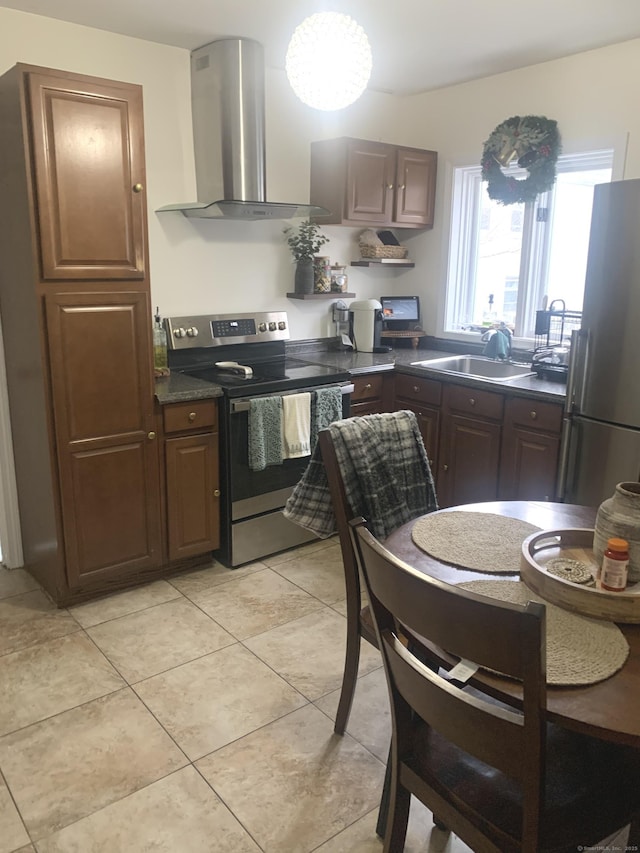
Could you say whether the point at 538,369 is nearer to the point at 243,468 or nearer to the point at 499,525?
the point at 243,468

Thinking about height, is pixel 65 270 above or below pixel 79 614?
above

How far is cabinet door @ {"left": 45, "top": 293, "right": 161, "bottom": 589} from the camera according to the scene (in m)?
2.59

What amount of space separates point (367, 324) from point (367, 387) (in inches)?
22.1

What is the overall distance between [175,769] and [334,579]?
1332 mm

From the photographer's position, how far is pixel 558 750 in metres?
1.39

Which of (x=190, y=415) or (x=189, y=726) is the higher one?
(x=190, y=415)

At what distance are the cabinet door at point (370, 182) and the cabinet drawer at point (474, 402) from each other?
3.81 ft

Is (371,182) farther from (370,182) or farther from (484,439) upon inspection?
(484,439)

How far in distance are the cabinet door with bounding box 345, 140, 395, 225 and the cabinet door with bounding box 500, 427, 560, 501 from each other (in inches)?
60.7

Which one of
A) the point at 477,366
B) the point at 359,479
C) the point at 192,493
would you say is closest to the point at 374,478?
the point at 359,479

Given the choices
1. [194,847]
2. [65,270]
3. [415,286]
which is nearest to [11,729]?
[194,847]

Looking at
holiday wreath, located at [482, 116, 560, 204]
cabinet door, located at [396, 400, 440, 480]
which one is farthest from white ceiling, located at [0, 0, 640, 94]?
cabinet door, located at [396, 400, 440, 480]

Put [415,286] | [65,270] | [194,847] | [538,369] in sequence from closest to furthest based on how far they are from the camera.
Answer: [194,847] < [65,270] < [538,369] < [415,286]

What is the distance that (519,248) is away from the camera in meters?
3.89
